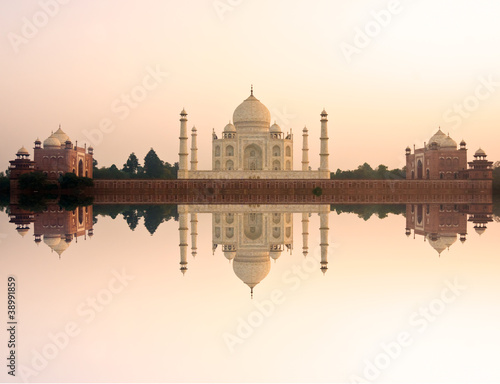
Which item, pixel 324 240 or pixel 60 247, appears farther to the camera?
pixel 324 240

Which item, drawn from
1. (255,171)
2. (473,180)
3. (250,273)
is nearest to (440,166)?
(473,180)

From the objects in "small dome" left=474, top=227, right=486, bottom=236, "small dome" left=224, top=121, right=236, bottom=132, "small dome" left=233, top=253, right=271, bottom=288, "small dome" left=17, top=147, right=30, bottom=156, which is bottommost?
"small dome" left=233, top=253, right=271, bottom=288

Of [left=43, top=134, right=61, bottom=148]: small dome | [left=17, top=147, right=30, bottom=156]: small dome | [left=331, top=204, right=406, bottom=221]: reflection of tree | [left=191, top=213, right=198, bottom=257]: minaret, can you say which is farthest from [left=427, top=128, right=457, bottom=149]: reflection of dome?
[left=191, top=213, right=198, bottom=257]: minaret

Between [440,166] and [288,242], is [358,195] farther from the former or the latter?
[288,242]

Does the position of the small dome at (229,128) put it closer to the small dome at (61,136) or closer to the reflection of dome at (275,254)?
the small dome at (61,136)

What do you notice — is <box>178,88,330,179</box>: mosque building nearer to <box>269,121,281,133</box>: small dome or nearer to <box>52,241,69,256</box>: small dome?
<box>269,121,281,133</box>: small dome

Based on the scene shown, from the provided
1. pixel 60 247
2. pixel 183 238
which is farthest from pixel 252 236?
pixel 60 247

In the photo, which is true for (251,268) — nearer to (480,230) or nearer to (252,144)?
(480,230)
